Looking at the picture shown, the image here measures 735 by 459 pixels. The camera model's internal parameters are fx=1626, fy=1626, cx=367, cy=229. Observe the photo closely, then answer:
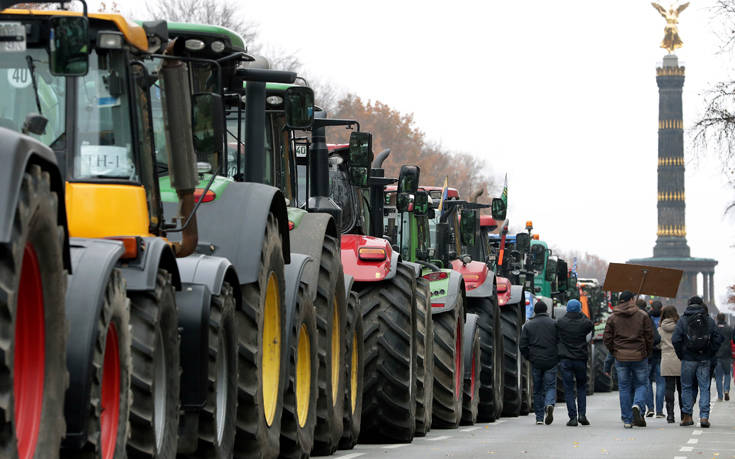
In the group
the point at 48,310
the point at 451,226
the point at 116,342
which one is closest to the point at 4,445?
the point at 48,310

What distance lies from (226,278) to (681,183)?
133463 millimetres

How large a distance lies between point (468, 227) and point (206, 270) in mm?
13781

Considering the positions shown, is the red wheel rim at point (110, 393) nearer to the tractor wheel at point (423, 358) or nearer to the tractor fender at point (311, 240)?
the tractor fender at point (311, 240)

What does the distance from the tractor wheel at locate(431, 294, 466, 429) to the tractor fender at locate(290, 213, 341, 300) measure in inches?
222

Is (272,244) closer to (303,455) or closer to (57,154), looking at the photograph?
(303,455)

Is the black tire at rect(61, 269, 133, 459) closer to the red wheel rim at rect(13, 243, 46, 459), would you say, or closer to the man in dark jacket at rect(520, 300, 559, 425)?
the red wheel rim at rect(13, 243, 46, 459)

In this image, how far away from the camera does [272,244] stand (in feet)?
35.9

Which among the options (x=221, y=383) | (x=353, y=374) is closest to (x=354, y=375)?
(x=353, y=374)

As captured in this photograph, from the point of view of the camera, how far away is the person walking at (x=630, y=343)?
21469mm

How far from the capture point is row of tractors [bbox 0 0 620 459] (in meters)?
6.26

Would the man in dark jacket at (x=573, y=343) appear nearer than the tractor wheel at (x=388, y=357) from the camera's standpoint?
No

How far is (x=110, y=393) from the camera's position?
7488mm

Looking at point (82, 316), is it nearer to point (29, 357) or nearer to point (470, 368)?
point (29, 357)

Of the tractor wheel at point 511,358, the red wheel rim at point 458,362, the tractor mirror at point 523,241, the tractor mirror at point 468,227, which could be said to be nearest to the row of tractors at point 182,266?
the red wheel rim at point 458,362
